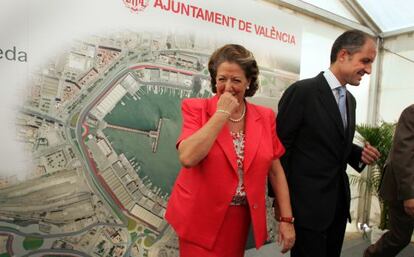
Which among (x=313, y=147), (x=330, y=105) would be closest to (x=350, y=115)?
(x=330, y=105)

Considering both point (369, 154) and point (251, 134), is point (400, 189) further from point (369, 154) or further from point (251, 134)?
point (251, 134)

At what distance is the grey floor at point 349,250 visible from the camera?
9.33 ft

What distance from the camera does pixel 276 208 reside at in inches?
60.9

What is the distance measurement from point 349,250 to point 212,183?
9.46 feet

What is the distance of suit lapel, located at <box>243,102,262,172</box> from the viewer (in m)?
1.26

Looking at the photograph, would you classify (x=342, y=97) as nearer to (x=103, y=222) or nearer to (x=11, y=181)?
(x=103, y=222)

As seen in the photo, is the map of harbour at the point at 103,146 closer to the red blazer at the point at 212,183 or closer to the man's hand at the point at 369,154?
the red blazer at the point at 212,183

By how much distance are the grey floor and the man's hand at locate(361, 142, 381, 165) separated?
4.85 ft

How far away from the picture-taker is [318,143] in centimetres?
162

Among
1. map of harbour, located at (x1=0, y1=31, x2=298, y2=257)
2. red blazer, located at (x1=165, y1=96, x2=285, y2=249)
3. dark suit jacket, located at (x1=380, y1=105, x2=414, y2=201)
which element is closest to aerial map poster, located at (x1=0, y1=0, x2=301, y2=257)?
map of harbour, located at (x1=0, y1=31, x2=298, y2=257)

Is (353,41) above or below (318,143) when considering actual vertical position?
above

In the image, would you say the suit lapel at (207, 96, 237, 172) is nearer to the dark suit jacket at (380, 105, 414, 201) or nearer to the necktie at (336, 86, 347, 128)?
the necktie at (336, 86, 347, 128)

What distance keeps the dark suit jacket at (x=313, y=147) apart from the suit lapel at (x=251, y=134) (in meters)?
0.31

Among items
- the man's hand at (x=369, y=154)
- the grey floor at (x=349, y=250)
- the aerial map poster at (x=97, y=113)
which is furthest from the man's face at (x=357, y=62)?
the grey floor at (x=349, y=250)
